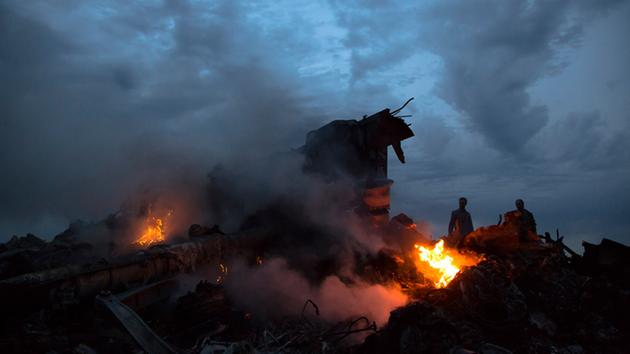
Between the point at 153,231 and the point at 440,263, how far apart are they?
8675 mm

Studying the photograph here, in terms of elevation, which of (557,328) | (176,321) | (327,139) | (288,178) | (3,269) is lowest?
(557,328)

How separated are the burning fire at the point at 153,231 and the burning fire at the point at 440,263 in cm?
772

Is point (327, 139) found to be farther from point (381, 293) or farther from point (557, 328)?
point (557, 328)

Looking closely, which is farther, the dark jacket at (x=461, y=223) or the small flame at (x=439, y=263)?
the dark jacket at (x=461, y=223)

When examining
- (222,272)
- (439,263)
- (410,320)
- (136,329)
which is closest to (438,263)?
(439,263)

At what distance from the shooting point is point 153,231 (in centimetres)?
1102

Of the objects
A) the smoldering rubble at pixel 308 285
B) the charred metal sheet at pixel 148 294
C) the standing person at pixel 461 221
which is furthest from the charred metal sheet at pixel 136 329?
the standing person at pixel 461 221

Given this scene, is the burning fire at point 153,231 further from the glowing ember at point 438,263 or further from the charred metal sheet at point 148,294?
the glowing ember at point 438,263

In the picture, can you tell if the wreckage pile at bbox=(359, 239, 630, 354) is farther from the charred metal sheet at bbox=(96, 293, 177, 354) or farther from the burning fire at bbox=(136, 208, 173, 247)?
the burning fire at bbox=(136, 208, 173, 247)

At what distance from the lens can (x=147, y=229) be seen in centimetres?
1111

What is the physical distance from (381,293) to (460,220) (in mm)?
5238

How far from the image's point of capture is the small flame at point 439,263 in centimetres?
881

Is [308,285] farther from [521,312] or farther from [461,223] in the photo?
[461,223]

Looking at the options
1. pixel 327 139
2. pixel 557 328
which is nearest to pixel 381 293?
pixel 557 328
